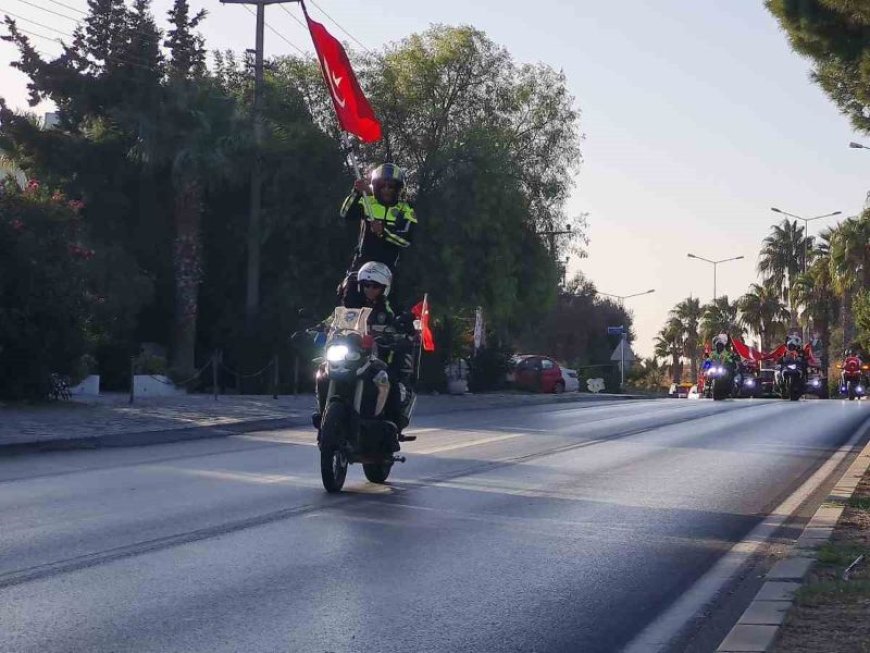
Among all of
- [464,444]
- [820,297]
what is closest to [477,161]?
[464,444]

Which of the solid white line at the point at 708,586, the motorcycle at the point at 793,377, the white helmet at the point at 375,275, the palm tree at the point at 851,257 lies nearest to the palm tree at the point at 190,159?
the motorcycle at the point at 793,377

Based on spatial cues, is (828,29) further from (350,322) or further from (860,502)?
(350,322)

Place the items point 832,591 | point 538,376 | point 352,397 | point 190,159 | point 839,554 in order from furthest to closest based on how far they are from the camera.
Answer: point 538,376
point 190,159
point 352,397
point 839,554
point 832,591

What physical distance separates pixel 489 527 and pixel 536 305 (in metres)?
31.7

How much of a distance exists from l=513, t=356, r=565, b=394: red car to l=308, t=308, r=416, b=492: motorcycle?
35.5 metres

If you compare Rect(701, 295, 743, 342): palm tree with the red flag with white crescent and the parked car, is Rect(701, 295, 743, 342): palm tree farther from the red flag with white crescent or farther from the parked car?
the red flag with white crescent

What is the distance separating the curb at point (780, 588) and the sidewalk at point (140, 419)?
9.63 m

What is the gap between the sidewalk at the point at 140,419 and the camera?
1769 cm

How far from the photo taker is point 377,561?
8.56 m

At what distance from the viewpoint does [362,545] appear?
9148mm

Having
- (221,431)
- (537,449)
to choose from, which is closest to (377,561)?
(537,449)

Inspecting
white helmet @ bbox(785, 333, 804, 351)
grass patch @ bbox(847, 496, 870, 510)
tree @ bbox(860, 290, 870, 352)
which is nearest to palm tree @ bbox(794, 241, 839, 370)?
tree @ bbox(860, 290, 870, 352)

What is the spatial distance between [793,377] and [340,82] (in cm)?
2698

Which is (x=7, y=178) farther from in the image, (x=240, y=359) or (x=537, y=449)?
(x=537, y=449)
